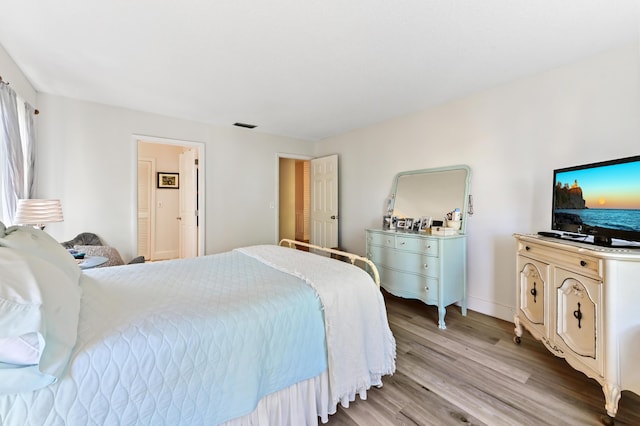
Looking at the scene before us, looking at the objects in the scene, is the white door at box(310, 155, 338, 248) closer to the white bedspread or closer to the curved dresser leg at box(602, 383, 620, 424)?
the white bedspread

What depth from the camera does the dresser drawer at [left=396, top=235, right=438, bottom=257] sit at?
→ 270cm

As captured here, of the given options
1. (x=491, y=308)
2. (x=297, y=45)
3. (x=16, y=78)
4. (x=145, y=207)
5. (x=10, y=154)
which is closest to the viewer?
(x=297, y=45)

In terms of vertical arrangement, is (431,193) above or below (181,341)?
above

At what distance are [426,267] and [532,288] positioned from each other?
85cm

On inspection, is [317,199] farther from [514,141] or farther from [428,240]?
[514,141]

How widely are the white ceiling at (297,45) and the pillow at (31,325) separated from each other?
62.2 inches

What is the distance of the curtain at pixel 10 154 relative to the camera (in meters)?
2.11

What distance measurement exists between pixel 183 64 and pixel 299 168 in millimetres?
4568

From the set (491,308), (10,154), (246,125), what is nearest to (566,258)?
(491,308)

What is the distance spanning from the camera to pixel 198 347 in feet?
3.63

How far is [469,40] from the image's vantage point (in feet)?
6.43

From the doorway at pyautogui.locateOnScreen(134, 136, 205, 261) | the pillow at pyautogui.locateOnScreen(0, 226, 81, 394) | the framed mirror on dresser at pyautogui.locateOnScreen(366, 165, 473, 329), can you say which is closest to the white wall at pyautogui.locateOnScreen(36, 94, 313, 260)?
the doorway at pyautogui.locateOnScreen(134, 136, 205, 261)

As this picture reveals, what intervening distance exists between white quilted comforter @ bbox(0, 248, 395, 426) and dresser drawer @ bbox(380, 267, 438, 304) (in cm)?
114

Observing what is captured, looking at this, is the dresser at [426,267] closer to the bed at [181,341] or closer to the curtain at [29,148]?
the bed at [181,341]
